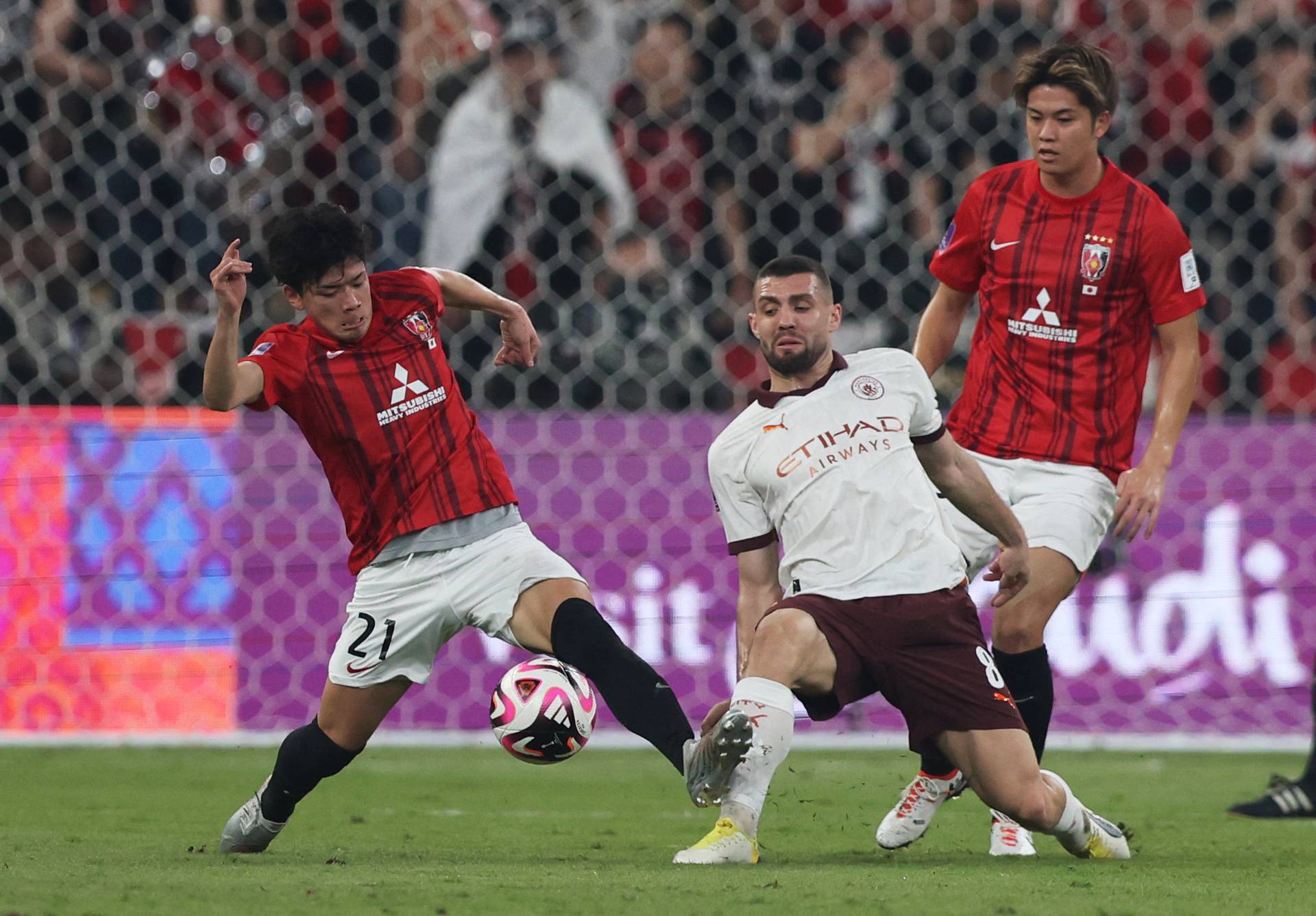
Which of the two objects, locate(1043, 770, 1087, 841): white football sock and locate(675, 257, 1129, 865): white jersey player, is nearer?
locate(675, 257, 1129, 865): white jersey player

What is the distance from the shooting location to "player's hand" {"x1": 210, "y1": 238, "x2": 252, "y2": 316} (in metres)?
3.94

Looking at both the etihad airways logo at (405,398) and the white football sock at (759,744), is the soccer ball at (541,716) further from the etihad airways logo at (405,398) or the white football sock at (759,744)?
the etihad airways logo at (405,398)

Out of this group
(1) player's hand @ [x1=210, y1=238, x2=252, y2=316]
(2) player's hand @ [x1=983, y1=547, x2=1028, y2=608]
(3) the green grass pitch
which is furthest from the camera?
(2) player's hand @ [x1=983, y1=547, x2=1028, y2=608]

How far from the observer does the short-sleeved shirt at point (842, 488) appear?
160 inches

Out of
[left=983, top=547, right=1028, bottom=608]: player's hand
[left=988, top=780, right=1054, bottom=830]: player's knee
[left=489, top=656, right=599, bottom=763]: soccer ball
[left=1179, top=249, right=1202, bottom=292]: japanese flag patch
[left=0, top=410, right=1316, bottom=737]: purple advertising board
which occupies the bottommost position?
[left=0, top=410, right=1316, bottom=737]: purple advertising board

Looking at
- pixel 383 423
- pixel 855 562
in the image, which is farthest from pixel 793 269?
pixel 383 423

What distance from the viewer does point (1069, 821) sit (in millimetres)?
4129

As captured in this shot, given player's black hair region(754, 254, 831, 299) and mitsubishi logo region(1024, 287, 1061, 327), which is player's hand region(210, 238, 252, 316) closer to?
player's black hair region(754, 254, 831, 299)

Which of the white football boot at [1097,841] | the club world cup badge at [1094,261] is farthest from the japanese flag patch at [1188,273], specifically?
the white football boot at [1097,841]

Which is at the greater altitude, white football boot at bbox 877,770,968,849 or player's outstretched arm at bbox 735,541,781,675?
player's outstretched arm at bbox 735,541,781,675

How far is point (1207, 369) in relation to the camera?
7793 mm

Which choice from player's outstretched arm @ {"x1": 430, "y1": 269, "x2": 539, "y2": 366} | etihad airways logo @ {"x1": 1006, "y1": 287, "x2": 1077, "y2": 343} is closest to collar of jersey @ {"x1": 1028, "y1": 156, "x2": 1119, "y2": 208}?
etihad airways logo @ {"x1": 1006, "y1": 287, "x2": 1077, "y2": 343}

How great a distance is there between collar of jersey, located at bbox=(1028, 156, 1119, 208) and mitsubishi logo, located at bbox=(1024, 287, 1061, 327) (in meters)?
0.23

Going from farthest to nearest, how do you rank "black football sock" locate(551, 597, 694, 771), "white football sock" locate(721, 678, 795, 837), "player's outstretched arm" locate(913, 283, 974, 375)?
"player's outstretched arm" locate(913, 283, 974, 375) → "black football sock" locate(551, 597, 694, 771) → "white football sock" locate(721, 678, 795, 837)
